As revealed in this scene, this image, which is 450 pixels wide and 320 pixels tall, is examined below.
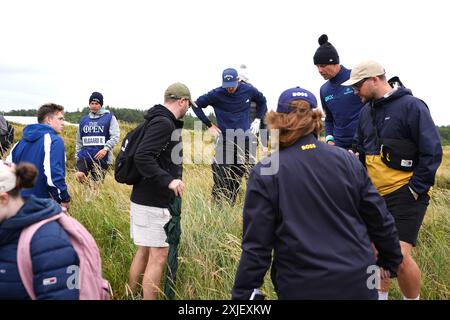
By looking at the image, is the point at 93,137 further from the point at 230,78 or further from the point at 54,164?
the point at 54,164

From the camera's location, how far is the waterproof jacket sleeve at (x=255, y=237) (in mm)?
2348

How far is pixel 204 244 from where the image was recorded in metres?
4.38

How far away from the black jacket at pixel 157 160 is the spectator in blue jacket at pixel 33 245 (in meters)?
1.20

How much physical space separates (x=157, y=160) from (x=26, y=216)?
1621mm

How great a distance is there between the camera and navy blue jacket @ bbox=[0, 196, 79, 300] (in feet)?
7.22

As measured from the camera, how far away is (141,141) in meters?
3.71

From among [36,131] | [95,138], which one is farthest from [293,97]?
[95,138]

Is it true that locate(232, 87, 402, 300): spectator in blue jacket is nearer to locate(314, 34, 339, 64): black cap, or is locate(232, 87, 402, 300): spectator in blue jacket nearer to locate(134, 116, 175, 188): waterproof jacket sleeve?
locate(134, 116, 175, 188): waterproof jacket sleeve

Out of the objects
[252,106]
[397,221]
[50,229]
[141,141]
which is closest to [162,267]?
[141,141]

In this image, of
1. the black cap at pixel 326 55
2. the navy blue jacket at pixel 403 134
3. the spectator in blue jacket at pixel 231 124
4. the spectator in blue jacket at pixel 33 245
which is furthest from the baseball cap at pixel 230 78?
the spectator in blue jacket at pixel 33 245

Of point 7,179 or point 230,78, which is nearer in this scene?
point 7,179

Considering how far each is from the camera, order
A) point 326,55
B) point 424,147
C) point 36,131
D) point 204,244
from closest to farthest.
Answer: point 424,147 → point 204,244 → point 36,131 → point 326,55

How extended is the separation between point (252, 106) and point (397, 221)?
3.62m
